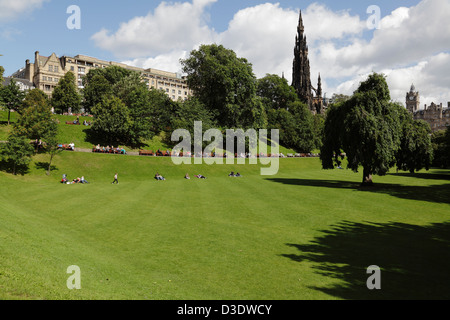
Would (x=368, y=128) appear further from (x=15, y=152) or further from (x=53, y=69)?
(x=53, y=69)

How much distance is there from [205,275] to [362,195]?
77.7 feet

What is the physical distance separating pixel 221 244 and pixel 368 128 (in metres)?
26.4

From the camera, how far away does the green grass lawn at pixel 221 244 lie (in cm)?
1034

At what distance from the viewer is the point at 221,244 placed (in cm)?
1545

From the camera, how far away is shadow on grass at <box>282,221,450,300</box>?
418 inches

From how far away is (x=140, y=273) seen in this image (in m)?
11.8

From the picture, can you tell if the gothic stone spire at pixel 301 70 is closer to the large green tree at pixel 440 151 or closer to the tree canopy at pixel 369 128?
the large green tree at pixel 440 151

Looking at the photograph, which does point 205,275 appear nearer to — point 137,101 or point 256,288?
point 256,288

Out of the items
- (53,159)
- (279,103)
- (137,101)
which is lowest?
(53,159)

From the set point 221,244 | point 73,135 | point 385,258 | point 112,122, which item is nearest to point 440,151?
point 385,258

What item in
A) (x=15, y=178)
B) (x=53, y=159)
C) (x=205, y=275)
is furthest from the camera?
Answer: (x=53, y=159)

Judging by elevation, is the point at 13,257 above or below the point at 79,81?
below

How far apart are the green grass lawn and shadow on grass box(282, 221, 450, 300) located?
57mm
